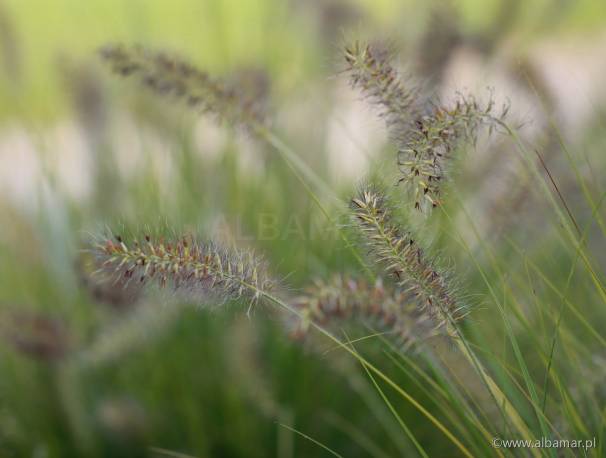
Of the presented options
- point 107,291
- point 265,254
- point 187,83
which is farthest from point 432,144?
point 107,291

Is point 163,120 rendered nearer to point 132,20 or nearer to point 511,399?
point 132,20

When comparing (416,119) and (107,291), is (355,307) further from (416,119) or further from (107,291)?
(107,291)

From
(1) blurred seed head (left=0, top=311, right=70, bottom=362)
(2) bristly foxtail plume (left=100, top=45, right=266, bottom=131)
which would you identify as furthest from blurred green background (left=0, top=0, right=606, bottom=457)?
(2) bristly foxtail plume (left=100, top=45, right=266, bottom=131)

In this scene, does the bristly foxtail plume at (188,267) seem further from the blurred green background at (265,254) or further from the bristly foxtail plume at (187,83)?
the bristly foxtail plume at (187,83)

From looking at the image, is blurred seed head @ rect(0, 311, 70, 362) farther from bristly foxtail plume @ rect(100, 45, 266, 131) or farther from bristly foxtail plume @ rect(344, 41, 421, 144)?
bristly foxtail plume @ rect(344, 41, 421, 144)

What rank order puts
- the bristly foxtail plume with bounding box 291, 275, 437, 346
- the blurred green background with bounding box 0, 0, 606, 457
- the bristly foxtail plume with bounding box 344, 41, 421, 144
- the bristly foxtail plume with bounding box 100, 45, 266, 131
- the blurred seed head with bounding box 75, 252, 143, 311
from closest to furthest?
the bristly foxtail plume with bounding box 291, 275, 437, 346
the bristly foxtail plume with bounding box 344, 41, 421, 144
the bristly foxtail plume with bounding box 100, 45, 266, 131
the blurred green background with bounding box 0, 0, 606, 457
the blurred seed head with bounding box 75, 252, 143, 311

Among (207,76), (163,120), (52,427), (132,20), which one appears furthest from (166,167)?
(207,76)
